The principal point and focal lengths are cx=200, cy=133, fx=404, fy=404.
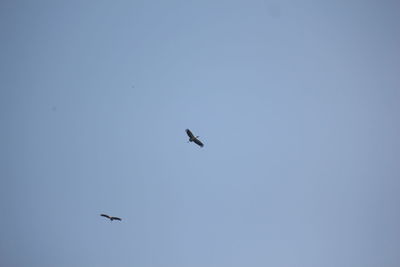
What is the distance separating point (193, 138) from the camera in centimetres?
4900
